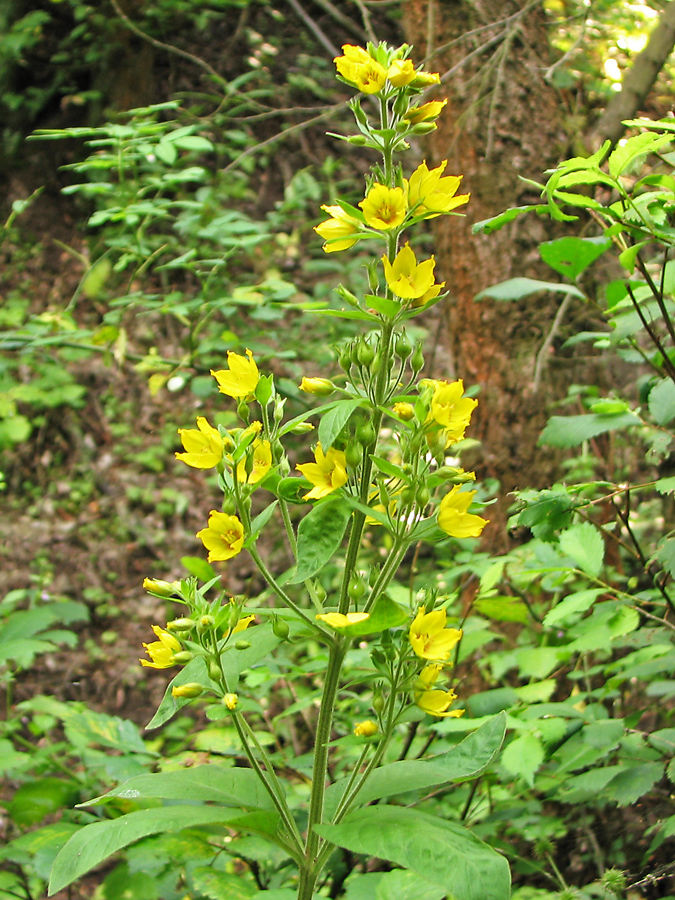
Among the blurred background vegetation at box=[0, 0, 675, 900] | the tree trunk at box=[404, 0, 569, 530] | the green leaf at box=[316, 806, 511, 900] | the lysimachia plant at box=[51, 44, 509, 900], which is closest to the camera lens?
the green leaf at box=[316, 806, 511, 900]

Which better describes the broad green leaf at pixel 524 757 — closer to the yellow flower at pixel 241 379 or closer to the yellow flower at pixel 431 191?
the yellow flower at pixel 241 379

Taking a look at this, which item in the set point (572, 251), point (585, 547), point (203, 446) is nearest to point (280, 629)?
point (203, 446)

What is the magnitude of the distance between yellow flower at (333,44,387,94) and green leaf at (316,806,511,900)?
30.3 inches

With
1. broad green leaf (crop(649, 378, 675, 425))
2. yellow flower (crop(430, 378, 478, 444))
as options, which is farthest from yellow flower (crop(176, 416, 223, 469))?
broad green leaf (crop(649, 378, 675, 425))

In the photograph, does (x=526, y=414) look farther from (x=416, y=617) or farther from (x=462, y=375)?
(x=416, y=617)

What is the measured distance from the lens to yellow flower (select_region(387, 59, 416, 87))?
2.61 ft

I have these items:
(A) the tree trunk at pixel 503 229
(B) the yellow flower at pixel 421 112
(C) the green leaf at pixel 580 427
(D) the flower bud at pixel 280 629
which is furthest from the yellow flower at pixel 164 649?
(A) the tree trunk at pixel 503 229

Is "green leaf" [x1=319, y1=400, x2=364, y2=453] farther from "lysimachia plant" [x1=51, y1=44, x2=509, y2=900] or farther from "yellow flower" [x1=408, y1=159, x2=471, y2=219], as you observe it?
"yellow flower" [x1=408, y1=159, x2=471, y2=219]

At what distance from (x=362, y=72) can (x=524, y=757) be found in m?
0.99

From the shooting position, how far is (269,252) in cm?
392

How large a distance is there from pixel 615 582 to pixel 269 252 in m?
2.62

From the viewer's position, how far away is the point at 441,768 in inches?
32.2

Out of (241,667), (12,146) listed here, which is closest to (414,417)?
(241,667)

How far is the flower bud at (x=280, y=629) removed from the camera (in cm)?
79
